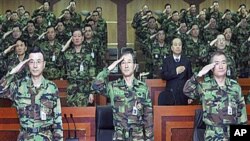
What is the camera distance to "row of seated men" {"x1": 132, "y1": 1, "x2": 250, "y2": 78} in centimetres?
1048

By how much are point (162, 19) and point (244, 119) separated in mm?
8922

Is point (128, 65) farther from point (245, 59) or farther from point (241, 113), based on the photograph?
point (245, 59)

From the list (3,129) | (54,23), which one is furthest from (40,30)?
(3,129)

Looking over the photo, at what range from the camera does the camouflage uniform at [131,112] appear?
15.5 feet

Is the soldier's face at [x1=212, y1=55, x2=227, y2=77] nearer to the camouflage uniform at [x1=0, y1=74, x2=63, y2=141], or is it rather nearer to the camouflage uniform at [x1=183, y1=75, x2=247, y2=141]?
the camouflage uniform at [x1=183, y1=75, x2=247, y2=141]

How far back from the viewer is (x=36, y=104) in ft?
14.6

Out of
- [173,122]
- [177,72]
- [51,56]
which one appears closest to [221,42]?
[177,72]

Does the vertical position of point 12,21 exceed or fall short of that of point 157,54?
it exceeds it

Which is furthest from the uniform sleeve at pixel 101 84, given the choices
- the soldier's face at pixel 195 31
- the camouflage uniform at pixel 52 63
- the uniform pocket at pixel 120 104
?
the soldier's face at pixel 195 31

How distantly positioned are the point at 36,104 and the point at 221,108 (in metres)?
1.53

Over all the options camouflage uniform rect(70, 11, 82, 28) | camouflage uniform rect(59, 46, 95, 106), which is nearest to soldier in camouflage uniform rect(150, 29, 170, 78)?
camouflage uniform rect(70, 11, 82, 28)

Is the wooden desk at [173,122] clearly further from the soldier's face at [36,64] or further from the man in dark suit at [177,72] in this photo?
the soldier's face at [36,64]

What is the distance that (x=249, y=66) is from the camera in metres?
11.6

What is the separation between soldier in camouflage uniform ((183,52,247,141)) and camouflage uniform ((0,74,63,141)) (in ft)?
4.11
